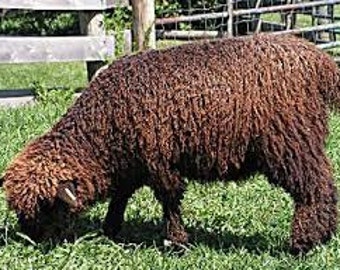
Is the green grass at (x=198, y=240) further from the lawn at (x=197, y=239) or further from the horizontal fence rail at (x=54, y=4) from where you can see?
the horizontal fence rail at (x=54, y=4)

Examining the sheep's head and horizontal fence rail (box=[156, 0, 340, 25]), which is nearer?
the sheep's head

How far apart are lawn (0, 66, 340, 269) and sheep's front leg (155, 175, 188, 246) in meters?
0.10

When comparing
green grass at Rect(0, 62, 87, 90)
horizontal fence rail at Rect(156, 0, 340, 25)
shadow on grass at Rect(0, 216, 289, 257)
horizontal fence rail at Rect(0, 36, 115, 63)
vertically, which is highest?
horizontal fence rail at Rect(156, 0, 340, 25)

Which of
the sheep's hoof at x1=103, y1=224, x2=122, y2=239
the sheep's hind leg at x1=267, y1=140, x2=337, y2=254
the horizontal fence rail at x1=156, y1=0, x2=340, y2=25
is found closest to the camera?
the sheep's hind leg at x1=267, y1=140, x2=337, y2=254

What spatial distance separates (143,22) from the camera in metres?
10.3

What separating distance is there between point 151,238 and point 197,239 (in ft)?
1.16

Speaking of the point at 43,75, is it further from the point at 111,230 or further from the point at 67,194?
the point at 67,194

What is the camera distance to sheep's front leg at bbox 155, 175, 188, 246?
618 cm

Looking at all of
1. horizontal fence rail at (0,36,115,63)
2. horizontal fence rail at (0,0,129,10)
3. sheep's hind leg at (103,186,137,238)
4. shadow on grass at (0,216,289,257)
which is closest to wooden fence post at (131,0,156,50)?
horizontal fence rail at (0,36,115,63)

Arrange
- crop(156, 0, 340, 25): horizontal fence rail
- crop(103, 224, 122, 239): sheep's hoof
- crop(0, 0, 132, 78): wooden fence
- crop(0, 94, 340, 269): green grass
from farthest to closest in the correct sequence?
1. crop(156, 0, 340, 25): horizontal fence rail
2. crop(0, 0, 132, 78): wooden fence
3. crop(103, 224, 122, 239): sheep's hoof
4. crop(0, 94, 340, 269): green grass

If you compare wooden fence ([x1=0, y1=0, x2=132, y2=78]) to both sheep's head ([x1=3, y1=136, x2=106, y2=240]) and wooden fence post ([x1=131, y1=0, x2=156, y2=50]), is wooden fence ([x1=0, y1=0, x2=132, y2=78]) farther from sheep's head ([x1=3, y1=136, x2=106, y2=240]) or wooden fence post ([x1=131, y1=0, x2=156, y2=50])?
sheep's head ([x1=3, y1=136, x2=106, y2=240])

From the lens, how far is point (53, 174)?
20.1 ft

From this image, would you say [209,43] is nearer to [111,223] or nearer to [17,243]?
[111,223]

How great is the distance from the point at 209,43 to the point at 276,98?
69cm
